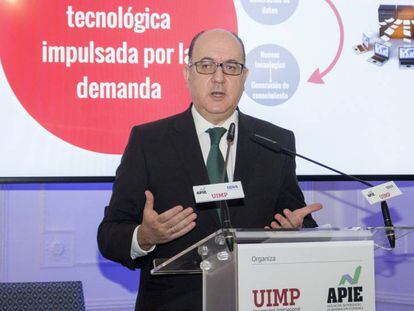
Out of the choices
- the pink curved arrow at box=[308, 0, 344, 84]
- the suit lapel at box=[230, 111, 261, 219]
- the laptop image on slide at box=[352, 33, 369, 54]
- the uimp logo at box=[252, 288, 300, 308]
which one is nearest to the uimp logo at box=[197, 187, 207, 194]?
the uimp logo at box=[252, 288, 300, 308]

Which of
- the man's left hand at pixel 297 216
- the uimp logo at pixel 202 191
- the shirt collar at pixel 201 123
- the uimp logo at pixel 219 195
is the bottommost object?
Answer: the man's left hand at pixel 297 216

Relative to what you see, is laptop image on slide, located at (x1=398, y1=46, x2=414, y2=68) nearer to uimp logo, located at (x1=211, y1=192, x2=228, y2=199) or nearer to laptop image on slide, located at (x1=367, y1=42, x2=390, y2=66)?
laptop image on slide, located at (x1=367, y1=42, x2=390, y2=66)

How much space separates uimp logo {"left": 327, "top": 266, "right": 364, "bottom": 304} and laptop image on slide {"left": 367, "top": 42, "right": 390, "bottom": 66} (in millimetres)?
2182

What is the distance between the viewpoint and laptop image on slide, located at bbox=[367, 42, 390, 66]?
3.50 m

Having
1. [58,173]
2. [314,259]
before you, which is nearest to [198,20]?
[58,173]

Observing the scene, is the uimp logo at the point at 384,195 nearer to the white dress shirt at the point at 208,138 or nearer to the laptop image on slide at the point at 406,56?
the white dress shirt at the point at 208,138

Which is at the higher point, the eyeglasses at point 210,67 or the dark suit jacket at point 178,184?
the eyeglasses at point 210,67

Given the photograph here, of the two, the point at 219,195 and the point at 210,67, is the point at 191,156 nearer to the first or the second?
the point at 210,67

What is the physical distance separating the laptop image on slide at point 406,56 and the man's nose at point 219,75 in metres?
1.51

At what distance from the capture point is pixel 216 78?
2.47 m

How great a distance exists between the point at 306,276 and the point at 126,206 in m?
1.01

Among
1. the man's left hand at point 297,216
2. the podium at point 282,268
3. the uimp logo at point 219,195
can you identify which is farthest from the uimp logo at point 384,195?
the uimp logo at point 219,195

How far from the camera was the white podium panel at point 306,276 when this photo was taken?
147 cm

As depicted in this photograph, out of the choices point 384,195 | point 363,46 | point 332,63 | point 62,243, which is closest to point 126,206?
point 384,195
